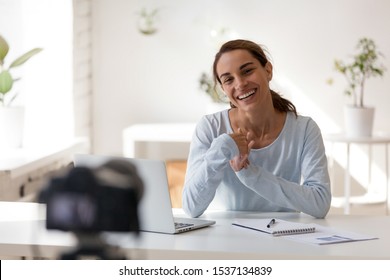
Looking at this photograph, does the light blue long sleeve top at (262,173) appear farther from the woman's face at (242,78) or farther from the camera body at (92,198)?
the camera body at (92,198)

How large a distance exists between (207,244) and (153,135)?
2.59 metres

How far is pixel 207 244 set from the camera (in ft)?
5.43

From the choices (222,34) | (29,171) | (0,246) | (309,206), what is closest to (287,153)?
(309,206)

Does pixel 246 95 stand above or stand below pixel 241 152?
above

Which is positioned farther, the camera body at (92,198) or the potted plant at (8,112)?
the potted plant at (8,112)

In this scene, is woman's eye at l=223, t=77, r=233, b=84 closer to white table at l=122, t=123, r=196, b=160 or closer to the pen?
the pen

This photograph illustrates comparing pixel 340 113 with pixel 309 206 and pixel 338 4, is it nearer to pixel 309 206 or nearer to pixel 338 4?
pixel 338 4

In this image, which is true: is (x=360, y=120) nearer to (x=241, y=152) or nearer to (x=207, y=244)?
(x=241, y=152)

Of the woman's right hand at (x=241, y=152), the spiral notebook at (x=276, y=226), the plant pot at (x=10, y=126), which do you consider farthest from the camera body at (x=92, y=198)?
the plant pot at (x=10, y=126)

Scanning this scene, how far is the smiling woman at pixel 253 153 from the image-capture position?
6.64 feet

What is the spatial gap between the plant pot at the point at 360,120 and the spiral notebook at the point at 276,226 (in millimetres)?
2154

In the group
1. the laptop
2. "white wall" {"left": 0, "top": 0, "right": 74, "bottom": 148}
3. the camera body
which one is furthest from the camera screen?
"white wall" {"left": 0, "top": 0, "right": 74, "bottom": 148}

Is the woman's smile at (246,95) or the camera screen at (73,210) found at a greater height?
the woman's smile at (246,95)

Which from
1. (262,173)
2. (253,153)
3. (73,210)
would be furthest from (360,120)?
(73,210)
